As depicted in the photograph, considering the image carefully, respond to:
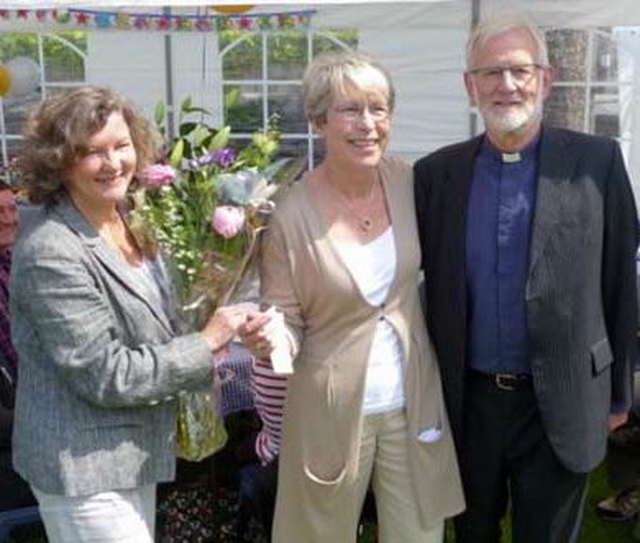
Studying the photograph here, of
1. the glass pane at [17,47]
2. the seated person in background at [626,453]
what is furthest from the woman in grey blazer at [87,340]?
the glass pane at [17,47]

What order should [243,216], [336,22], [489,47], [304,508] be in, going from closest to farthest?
[243,216]
[489,47]
[304,508]
[336,22]

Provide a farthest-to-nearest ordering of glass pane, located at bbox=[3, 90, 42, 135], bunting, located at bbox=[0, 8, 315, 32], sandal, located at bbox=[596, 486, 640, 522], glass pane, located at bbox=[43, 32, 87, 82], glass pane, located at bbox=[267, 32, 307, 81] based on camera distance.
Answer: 1. glass pane, located at bbox=[3, 90, 42, 135]
2. glass pane, located at bbox=[43, 32, 87, 82]
3. glass pane, located at bbox=[267, 32, 307, 81]
4. bunting, located at bbox=[0, 8, 315, 32]
5. sandal, located at bbox=[596, 486, 640, 522]

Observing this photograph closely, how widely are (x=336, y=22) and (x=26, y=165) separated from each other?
489 cm

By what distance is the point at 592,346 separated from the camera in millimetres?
2080

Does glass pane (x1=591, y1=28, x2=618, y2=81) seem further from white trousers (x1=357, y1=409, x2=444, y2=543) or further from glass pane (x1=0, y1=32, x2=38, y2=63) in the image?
white trousers (x1=357, y1=409, x2=444, y2=543)

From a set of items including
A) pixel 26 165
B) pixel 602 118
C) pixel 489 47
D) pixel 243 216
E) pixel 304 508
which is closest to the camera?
pixel 26 165

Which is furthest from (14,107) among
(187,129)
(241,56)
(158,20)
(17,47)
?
(187,129)

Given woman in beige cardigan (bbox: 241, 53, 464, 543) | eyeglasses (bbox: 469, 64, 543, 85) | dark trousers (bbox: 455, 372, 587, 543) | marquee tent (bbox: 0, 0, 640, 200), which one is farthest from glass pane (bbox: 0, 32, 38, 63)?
dark trousers (bbox: 455, 372, 587, 543)

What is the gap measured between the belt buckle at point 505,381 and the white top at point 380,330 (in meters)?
0.24

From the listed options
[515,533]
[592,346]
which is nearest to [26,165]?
[592,346]

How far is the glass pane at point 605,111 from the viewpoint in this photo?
6652mm

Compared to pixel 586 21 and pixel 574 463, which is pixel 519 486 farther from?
pixel 586 21

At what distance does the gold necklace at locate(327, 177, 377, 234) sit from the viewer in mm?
2084

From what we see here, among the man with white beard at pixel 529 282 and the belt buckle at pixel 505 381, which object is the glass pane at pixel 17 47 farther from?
the belt buckle at pixel 505 381
